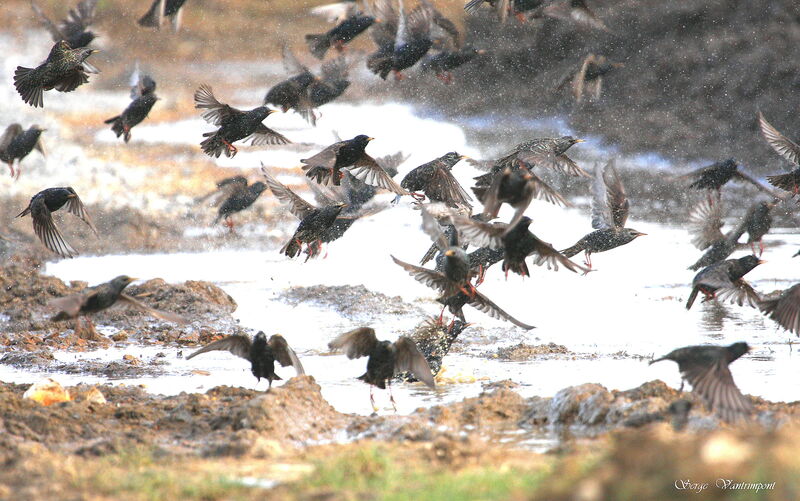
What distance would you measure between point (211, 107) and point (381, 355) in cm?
274

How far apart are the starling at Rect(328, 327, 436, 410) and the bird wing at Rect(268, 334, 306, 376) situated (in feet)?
1.22

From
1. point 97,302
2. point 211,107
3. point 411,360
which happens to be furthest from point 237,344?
point 211,107

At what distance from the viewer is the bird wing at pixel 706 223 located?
28.8ft

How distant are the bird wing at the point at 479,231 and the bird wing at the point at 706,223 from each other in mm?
3511

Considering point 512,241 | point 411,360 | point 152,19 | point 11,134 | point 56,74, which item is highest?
point 152,19

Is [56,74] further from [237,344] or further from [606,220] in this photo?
[606,220]

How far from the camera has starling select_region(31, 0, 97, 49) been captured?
888cm

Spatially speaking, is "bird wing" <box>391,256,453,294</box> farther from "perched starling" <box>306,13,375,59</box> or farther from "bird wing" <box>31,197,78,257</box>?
"perched starling" <box>306,13,375,59</box>

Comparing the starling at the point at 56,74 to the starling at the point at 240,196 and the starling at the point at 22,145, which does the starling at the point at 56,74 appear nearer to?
the starling at the point at 22,145

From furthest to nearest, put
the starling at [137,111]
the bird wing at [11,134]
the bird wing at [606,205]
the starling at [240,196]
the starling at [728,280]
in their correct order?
the bird wing at [11,134], the starling at [240,196], the starling at [137,111], the bird wing at [606,205], the starling at [728,280]

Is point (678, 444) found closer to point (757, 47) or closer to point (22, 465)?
point (22, 465)

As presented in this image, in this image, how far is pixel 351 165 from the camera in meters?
7.29

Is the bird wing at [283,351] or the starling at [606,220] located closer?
the bird wing at [283,351]

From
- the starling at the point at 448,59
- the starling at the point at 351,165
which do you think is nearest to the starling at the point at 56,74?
the starling at the point at 351,165
